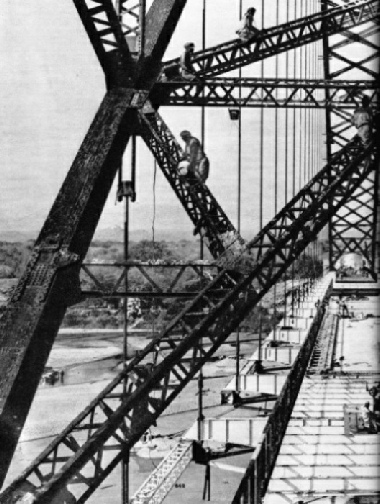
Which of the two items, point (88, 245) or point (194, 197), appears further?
point (194, 197)

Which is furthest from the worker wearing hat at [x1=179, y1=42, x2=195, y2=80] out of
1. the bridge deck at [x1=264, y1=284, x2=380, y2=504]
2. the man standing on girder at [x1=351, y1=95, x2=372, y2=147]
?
the bridge deck at [x1=264, y1=284, x2=380, y2=504]

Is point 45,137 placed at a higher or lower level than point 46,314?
higher

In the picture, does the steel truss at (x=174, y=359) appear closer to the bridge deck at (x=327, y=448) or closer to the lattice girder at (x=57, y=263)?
the lattice girder at (x=57, y=263)

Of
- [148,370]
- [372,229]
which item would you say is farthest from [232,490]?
[148,370]

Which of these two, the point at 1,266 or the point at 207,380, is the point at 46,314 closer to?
the point at 1,266

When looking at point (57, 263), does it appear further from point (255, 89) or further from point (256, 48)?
point (256, 48)

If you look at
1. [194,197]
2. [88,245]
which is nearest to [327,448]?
[194,197]
